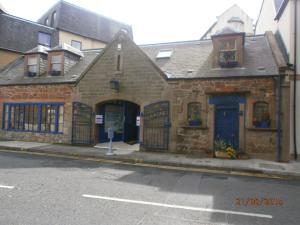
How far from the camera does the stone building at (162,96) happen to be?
40.3ft

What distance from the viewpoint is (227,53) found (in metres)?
13.6

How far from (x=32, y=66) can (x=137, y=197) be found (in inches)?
582

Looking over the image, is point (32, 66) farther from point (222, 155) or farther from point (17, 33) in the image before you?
point (222, 155)

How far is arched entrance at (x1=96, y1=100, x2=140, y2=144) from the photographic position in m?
15.6

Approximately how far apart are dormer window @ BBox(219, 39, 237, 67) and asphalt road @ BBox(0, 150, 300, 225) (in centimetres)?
655

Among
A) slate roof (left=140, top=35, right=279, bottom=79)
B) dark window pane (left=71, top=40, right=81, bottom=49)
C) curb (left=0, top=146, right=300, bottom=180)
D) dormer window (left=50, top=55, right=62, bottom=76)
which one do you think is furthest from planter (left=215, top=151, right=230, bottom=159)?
dark window pane (left=71, top=40, right=81, bottom=49)

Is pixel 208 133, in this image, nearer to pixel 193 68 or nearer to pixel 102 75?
pixel 193 68

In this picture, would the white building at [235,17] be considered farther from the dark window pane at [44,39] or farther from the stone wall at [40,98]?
the stone wall at [40,98]

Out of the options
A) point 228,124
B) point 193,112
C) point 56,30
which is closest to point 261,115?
point 228,124

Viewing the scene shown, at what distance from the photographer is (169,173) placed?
→ 928cm

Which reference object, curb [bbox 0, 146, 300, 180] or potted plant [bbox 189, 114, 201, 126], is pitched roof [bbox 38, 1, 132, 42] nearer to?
potted plant [bbox 189, 114, 201, 126]

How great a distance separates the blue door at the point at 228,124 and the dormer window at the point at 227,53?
2.24m

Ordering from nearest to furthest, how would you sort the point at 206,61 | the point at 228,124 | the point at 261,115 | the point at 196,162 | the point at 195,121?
the point at 196,162 → the point at 261,115 → the point at 228,124 → the point at 195,121 → the point at 206,61

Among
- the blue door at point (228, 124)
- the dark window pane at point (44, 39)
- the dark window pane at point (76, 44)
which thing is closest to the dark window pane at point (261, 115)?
the blue door at point (228, 124)
